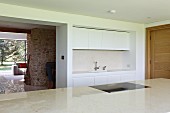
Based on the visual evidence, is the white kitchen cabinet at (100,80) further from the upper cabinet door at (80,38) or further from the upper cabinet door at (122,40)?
the upper cabinet door at (122,40)

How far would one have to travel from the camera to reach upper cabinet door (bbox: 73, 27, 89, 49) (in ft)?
15.4

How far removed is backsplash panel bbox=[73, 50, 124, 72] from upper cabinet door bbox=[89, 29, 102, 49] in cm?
41

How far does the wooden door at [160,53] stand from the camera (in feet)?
17.3

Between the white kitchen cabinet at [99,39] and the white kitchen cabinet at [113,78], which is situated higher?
the white kitchen cabinet at [99,39]

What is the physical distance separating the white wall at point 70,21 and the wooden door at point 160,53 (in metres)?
0.31

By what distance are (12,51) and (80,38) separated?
29.3ft

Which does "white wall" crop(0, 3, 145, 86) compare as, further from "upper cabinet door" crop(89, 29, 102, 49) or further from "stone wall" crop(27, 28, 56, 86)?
"stone wall" crop(27, 28, 56, 86)

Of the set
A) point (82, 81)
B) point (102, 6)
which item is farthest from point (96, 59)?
point (102, 6)

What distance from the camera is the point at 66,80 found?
4477 millimetres

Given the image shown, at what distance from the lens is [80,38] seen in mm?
4797

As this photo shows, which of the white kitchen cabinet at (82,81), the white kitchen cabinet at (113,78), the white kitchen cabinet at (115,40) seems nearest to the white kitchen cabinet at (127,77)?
the white kitchen cabinet at (113,78)

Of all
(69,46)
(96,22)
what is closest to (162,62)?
(96,22)

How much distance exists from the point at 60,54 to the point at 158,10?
2.60m

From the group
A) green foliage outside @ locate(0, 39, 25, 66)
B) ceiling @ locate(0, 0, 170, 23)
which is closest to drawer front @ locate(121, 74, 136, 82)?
ceiling @ locate(0, 0, 170, 23)
